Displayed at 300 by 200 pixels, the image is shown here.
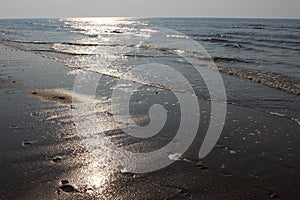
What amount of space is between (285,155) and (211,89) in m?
5.22

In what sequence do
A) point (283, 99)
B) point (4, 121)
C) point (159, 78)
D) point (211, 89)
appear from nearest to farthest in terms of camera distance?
point (4, 121)
point (283, 99)
point (211, 89)
point (159, 78)

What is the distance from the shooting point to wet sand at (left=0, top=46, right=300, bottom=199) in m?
4.03

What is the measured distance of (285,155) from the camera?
17.4 ft

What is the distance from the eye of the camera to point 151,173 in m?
4.59

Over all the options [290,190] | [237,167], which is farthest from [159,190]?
[290,190]

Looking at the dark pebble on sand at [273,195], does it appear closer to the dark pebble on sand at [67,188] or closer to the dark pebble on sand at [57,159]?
the dark pebble on sand at [67,188]

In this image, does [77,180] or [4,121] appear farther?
[4,121]

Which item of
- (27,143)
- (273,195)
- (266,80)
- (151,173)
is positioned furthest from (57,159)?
(266,80)

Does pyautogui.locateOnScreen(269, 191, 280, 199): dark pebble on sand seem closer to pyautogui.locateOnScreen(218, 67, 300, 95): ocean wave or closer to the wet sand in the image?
the wet sand

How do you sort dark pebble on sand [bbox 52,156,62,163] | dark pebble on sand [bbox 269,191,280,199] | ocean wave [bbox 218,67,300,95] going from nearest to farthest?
dark pebble on sand [bbox 269,191,280,199] → dark pebble on sand [bbox 52,156,62,163] → ocean wave [bbox 218,67,300,95]

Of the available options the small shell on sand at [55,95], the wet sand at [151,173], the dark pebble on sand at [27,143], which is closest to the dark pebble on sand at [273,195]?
the wet sand at [151,173]

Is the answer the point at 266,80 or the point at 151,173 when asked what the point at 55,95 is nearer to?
the point at 151,173

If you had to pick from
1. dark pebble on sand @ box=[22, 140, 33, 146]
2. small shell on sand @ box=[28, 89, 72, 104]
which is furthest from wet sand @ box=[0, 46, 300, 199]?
small shell on sand @ box=[28, 89, 72, 104]

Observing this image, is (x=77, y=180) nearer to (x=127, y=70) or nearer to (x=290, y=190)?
(x=290, y=190)
